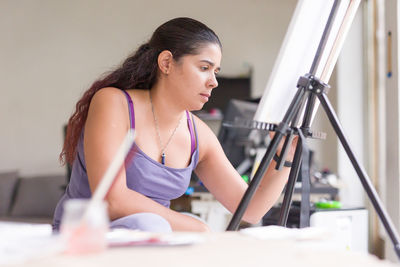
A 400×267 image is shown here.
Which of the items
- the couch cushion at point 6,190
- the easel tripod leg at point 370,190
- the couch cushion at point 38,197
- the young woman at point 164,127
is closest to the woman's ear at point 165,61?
the young woman at point 164,127

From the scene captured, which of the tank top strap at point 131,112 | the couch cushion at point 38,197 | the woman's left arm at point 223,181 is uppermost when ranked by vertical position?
the tank top strap at point 131,112

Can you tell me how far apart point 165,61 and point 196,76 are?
131 millimetres

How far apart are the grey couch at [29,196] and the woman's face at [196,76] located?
11.3 feet

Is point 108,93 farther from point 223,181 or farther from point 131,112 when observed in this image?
point 223,181

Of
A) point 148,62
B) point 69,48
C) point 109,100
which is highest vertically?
point 69,48

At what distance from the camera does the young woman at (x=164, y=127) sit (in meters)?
1.47

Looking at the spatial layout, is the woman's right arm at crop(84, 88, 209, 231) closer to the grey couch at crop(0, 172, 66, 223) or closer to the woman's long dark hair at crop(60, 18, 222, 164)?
the woman's long dark hair at crop(60, 18, 222, 164)

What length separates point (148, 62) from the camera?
170 cm

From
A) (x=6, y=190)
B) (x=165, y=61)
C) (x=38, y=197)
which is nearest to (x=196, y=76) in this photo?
(x=165, y=61)

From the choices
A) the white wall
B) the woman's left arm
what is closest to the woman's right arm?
the woman's left arm

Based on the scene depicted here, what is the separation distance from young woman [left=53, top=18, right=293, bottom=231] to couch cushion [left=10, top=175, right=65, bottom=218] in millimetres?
3320

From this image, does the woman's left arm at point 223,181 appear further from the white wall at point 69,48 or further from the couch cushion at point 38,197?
the white wall at point 69,48

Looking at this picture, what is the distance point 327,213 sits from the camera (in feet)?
8.02

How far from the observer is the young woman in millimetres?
1475
